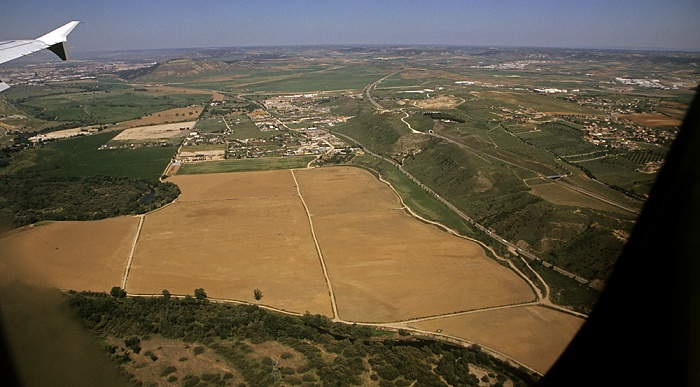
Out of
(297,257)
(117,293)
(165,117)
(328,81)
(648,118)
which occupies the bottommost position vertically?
(297,257)

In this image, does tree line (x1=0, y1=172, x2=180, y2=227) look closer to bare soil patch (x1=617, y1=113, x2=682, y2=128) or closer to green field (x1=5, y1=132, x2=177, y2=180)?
green field (x1=5, y1=132, x2=177, y2=180)

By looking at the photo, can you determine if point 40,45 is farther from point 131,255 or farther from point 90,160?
point 90,160

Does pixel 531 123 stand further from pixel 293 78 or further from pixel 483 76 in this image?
pixel 293 78

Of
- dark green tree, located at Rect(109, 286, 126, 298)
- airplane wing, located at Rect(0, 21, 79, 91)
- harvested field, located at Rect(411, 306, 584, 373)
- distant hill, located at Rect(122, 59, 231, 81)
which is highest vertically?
airplane wing, located at Rect(0, 21, 79, 91)

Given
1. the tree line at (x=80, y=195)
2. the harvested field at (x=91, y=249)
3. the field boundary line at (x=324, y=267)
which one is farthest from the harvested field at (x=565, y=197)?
the tree line at (x=80, y=195)

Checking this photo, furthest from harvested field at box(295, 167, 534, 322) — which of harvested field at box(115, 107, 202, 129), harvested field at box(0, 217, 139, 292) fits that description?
harvested field at box(115, 107, 202, 129)

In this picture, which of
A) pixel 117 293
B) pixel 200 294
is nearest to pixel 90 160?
pixel 117 293

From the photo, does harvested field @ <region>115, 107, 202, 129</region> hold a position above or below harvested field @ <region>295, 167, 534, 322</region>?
above
